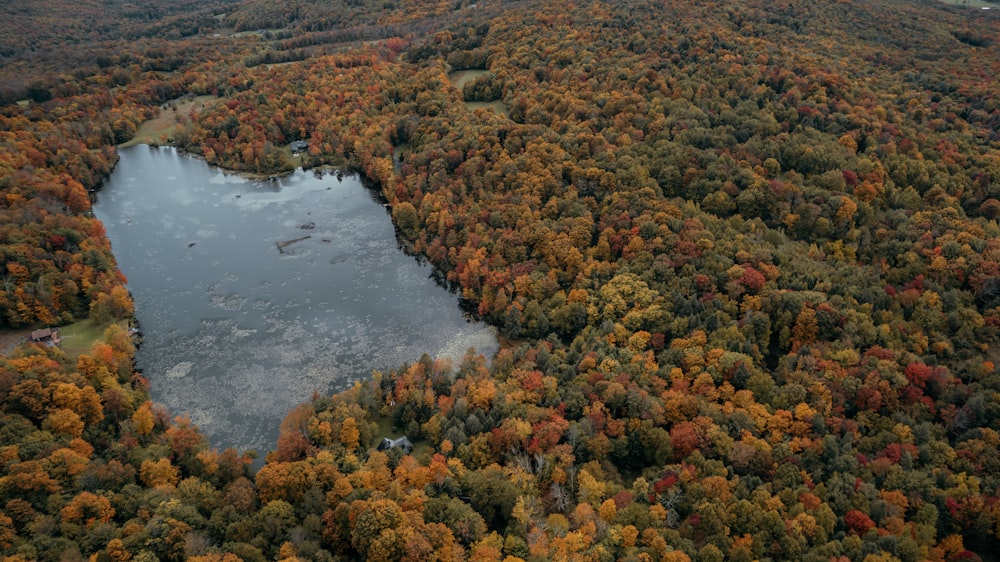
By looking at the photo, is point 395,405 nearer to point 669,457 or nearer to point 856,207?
point 669,457

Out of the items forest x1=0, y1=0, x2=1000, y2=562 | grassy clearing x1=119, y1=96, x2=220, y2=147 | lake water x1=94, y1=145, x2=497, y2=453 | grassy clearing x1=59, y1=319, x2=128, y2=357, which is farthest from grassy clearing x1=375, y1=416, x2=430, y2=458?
grassy clearing x1=119, y1=96, x2=220, y2=147

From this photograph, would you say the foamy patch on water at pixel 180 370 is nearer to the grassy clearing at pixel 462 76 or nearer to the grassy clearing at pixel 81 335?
the grassy clearing at pixel 81 335

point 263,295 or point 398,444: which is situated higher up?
point 263,295

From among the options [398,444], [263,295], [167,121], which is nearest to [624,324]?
[398,444]

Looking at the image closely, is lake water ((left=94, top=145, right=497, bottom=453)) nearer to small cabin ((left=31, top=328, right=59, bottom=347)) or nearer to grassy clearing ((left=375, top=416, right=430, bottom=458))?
small cabin ((left=31, top=328, right=59, bottom=347))

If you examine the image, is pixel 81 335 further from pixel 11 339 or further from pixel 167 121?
pixel 167 121

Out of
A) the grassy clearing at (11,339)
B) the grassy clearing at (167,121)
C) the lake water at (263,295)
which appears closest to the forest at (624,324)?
the grassy clearing at (11,339)
